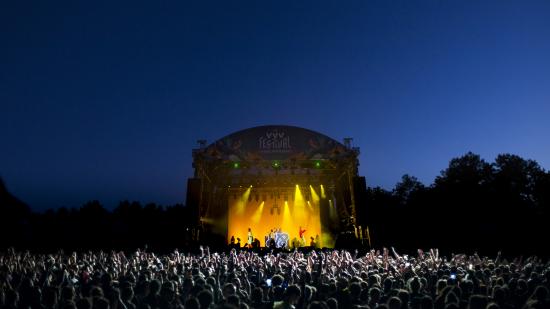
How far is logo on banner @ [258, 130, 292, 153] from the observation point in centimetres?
2064

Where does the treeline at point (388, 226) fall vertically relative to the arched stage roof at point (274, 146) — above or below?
below

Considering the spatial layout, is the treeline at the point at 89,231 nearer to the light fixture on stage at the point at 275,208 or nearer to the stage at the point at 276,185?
the stage at the point at 276,185

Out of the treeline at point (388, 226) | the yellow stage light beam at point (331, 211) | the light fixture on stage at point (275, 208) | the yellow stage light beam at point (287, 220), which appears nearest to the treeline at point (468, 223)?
the treeline at point (388, 226)

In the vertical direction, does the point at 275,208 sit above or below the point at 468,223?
above

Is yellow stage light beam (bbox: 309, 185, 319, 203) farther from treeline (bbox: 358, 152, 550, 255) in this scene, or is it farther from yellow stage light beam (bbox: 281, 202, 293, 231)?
treeline (bbox: 358, 152, 550, 255)

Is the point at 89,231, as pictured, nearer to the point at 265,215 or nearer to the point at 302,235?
the point at 265,215

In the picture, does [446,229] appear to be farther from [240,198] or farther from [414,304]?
[414,304]

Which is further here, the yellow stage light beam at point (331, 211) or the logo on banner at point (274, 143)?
the yellow stage light beam at point (331, 211)

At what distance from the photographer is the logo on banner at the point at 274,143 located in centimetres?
2064

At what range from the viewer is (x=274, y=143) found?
20781 millimetres

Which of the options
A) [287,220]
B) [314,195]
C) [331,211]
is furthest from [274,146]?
[287,220]

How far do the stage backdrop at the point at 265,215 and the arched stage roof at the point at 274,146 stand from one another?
630cm

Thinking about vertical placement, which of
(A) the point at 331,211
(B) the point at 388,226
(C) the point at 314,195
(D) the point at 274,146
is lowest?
(B) the point at 388,226

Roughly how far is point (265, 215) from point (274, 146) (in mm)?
7890
